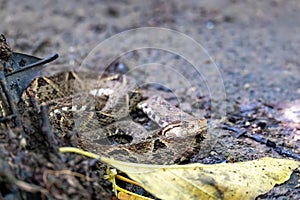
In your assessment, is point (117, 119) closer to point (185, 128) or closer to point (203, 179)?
point (185, 128)

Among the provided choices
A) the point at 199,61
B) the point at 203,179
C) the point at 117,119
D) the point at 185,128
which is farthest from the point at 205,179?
the point at 199,61

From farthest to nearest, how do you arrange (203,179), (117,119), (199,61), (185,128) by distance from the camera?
(199,61) → (117,119) → (185,128) → (203,179)

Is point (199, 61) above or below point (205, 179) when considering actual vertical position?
above

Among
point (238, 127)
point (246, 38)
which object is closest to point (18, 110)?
point (238, 127)

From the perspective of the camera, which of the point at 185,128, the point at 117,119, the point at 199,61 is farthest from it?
the point at 199,61

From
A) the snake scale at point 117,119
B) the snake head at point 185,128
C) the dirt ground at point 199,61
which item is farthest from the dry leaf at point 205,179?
the snake head at point 185,128

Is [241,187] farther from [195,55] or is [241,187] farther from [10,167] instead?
[195,55]

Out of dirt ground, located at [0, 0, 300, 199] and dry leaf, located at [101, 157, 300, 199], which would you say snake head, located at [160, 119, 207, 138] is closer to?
dirt ground, located at [0, 0, 300, 199]

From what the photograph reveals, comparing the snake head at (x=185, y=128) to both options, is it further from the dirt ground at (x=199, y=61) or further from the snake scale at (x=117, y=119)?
the dirt ground at (x=199, y=61)
